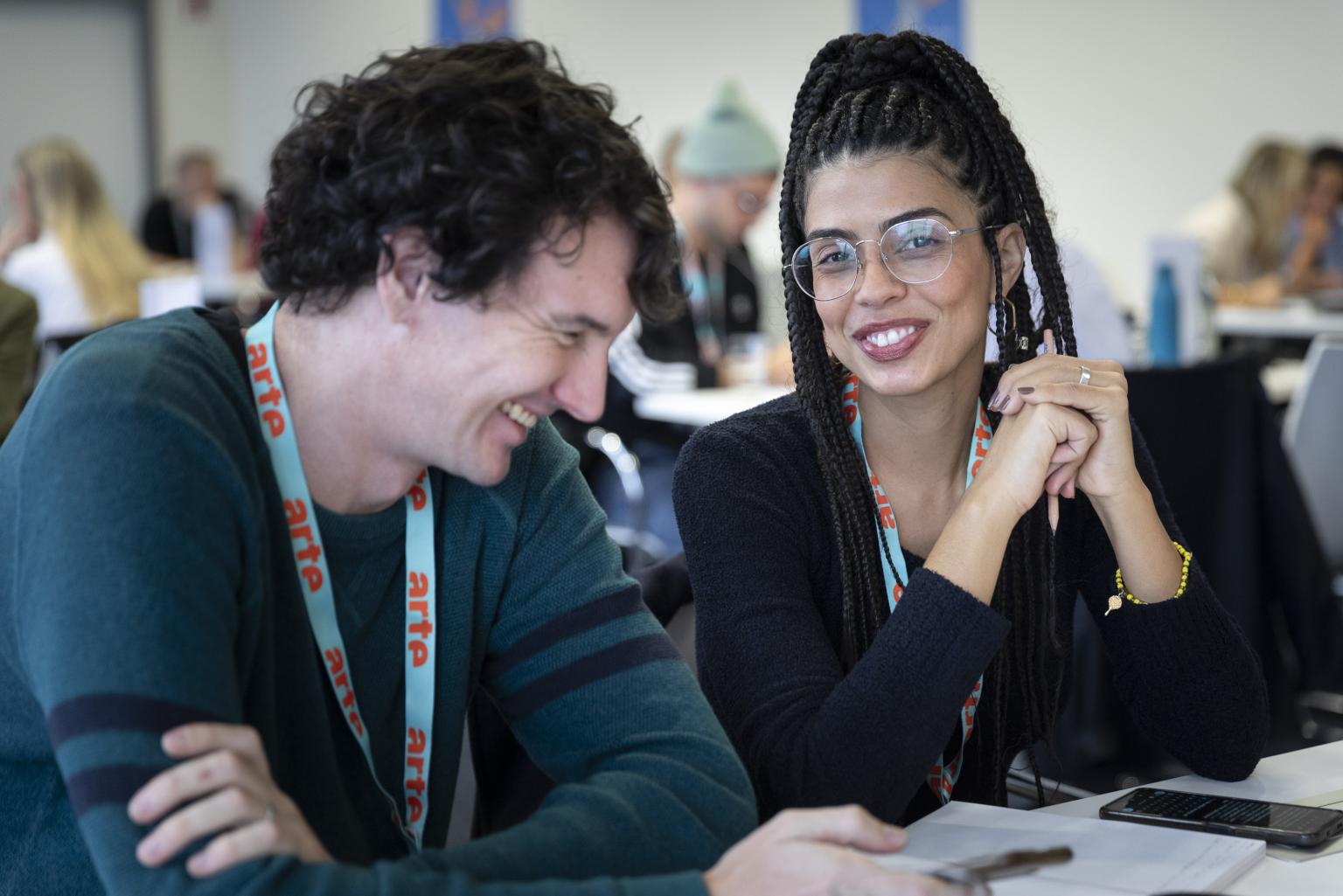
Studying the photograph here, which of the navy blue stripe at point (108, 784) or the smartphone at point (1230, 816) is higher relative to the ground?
the navy blue stripe at point (108, 784)

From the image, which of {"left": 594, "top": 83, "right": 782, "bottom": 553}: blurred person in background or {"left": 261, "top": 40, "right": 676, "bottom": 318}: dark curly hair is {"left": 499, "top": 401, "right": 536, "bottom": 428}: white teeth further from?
{"left": 594, "top": 83, "right": 782, "bottom": 553}: blurred person in background

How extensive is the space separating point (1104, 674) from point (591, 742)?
210 centimetres

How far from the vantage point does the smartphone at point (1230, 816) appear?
4.07 ft

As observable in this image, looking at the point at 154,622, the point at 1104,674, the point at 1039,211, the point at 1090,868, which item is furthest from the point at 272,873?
the point at 1104,674

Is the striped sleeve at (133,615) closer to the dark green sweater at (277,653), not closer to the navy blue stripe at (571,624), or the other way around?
the dark green sweater at (277,653)

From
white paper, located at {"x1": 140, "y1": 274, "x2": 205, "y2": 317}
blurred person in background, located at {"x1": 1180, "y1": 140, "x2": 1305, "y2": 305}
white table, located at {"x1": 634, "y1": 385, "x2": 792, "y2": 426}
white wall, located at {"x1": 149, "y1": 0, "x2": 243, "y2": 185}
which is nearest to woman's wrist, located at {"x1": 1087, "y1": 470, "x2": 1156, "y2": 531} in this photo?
white table, located at {"x1": 634, "y1": 385, "x2": 792, "y2": 426}

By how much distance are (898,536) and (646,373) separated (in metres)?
2.65

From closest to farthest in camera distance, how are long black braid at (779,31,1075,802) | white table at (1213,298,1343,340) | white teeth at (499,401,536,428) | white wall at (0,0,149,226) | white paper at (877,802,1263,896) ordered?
white paper at (877,802,1263,896)
white teeth at (499,401,536,428)
long black braid at (779,31,1075,802)
white table at (1213,298,1343,340)
white wall at (0,0,149,226)

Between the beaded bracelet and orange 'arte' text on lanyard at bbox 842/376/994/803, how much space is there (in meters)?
0.17

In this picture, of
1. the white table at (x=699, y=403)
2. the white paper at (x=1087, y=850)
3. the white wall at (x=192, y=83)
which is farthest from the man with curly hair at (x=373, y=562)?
the white wall at (x=192, y=83)

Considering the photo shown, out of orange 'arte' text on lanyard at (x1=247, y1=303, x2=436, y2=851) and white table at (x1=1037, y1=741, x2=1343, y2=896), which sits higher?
orange 'arte' text on lanyard at (x1=247, y1=303, x2=436, y2=851)

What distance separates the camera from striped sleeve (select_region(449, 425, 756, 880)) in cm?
115

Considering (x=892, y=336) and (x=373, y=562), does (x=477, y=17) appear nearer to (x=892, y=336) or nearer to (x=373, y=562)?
(x=892, y=336)

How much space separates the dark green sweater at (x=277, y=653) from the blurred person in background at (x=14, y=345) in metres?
2.06
